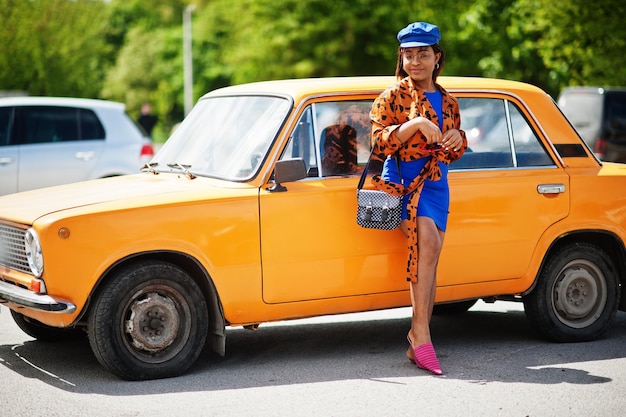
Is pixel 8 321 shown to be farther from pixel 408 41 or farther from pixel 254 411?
pixel 408 41

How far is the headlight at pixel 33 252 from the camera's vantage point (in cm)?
609

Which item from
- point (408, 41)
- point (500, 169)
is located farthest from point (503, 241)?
point (408, 41)

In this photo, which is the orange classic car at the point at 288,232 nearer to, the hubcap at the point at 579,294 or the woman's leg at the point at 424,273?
the hubcap at the point at 579,294

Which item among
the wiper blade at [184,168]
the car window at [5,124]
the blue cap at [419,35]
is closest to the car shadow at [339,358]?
the wiper blade at [184,168]

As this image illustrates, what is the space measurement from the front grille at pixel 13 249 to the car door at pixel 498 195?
2632mm

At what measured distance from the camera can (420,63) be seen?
649cm

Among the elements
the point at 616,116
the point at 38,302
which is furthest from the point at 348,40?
the point at 38,302

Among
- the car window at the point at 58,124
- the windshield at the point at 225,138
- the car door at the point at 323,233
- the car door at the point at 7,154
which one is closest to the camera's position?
the car door at the point at 323,233

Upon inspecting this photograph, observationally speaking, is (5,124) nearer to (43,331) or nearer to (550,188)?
(43,331)

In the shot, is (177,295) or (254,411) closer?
(254,411)

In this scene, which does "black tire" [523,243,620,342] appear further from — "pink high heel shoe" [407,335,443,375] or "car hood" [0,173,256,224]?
"car hood" [0,173,256,224]

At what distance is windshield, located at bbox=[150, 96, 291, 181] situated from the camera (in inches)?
265

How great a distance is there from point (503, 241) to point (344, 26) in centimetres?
4329

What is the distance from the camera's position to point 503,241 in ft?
23.6
